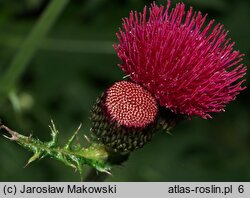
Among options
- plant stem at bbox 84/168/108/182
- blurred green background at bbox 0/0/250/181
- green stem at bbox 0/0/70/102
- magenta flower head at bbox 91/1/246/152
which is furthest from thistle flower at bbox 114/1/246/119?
blurred green background at bbox 0/0/250/181

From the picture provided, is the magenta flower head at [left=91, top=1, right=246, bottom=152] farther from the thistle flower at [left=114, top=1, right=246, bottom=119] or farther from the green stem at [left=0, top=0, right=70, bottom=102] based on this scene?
the green stem at [left=0, top=0, right=70, bottom=102]

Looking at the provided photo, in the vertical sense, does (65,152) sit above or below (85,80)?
above

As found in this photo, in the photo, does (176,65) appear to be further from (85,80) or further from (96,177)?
(85,80)

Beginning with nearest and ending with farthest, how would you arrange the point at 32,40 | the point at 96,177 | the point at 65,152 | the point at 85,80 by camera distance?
the point at 65,152 < the point at 96,177 < the point at 32,40 < the point at 85,80

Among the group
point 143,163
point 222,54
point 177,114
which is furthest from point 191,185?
point 143,163

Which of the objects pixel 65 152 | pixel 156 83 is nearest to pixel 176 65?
pixel 156 83

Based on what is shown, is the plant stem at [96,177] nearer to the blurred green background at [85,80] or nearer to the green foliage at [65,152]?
the green foliage at [65,152]

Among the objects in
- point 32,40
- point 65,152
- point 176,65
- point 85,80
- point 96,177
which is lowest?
point 96,177
